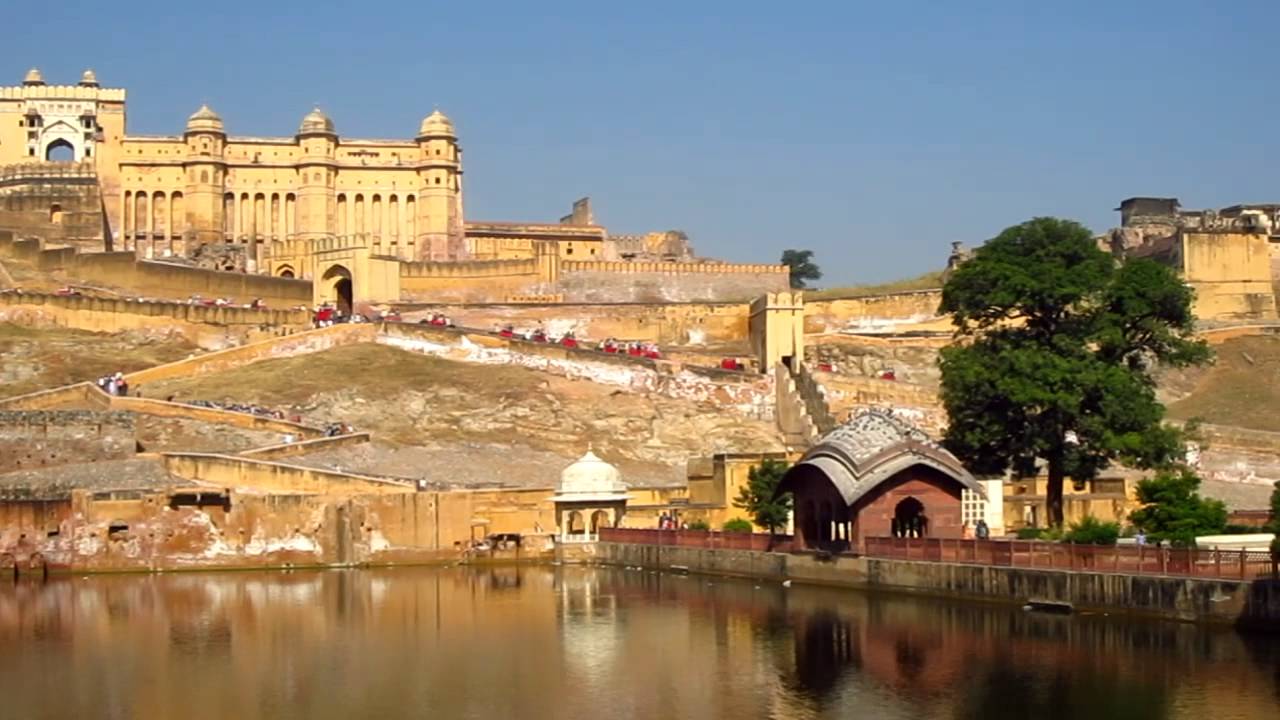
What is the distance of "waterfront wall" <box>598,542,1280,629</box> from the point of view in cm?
2131

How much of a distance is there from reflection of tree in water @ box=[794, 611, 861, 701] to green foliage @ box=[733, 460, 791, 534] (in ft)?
29.7

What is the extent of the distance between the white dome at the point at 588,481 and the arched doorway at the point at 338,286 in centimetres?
2685

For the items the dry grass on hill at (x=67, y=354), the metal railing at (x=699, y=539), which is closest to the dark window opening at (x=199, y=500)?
the metal railing at (x=699, y=539)

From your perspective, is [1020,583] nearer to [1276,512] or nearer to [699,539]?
[1276,512]

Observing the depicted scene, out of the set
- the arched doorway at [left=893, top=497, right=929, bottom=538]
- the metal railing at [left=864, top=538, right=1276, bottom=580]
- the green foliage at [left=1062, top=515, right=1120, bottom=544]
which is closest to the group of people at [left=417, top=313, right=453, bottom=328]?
the arched doorway at [left=893, top=497, right=929, bottom=538]

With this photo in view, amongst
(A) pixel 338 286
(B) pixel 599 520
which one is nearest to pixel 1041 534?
(B) pixel 599 520

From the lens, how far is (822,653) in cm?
2209

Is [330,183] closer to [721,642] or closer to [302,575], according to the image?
[302,575]

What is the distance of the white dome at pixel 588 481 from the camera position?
1433 inches

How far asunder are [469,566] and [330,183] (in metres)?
37.6

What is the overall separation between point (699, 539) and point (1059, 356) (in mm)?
7242

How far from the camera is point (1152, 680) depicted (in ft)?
62.2

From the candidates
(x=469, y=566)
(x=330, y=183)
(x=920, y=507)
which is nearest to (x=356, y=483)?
(x=469, y=566)

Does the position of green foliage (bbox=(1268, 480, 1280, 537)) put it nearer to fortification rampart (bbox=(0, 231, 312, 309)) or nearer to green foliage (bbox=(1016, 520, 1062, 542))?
green foliage (bbox=(1016, 520, 1062, 542))
